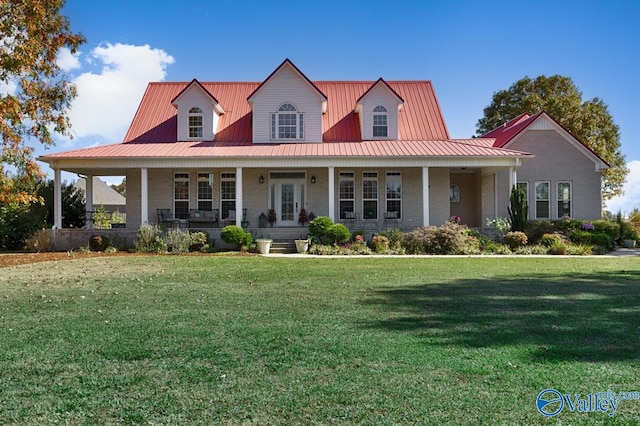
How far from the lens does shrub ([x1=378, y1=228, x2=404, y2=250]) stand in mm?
19219

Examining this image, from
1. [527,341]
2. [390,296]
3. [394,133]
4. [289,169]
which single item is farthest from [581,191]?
[527,341]

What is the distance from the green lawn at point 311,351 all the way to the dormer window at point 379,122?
1482 cm

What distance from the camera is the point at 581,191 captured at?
82.2 feet

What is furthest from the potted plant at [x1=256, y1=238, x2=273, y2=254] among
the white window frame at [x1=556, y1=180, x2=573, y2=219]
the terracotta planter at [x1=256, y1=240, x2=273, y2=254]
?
the white window frame at [x1=556, y1=180, x2=573, y2=219]

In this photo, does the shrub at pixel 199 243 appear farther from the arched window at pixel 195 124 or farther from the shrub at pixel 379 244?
the shrub at pixel 379 244

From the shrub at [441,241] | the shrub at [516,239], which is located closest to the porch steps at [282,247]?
the shrub at [441,241]

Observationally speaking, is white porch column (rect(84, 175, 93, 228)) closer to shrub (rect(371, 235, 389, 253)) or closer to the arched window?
the arched window

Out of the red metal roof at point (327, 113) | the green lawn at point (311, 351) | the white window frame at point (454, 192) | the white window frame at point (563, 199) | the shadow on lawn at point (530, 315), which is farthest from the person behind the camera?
the white window frame at point (454, 192)

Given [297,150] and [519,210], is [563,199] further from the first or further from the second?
[297,150]

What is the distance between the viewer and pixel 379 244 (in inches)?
747

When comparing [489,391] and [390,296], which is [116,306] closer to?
[390,296]

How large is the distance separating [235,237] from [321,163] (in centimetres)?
481

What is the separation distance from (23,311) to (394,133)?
19.1m

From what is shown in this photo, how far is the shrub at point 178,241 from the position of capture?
1869 cm
